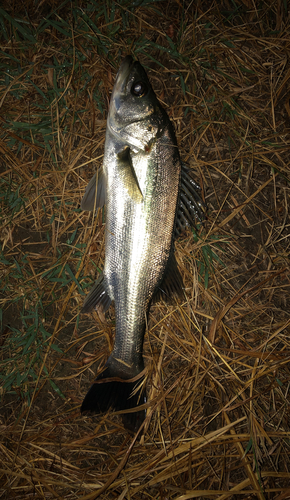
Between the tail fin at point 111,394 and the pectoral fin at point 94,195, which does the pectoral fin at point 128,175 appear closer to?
the pectoral fin at point 94,195

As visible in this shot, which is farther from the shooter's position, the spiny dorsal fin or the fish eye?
the spiny dorsal fin

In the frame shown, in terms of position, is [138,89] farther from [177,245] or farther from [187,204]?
[177,245]

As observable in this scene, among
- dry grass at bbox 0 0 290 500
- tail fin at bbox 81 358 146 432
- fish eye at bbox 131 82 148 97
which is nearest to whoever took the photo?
fish eye at bbox 131 82 148 97

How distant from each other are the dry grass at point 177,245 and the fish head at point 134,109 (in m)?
0.46

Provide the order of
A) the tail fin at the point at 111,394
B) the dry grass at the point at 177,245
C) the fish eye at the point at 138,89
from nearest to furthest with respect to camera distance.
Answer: the fish eye at the point at 138,89 < the tail fin at the point at 111,394 < the dry grass at the point at 177,245

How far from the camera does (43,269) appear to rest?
8.37ft

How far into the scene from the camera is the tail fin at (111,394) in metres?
2.18

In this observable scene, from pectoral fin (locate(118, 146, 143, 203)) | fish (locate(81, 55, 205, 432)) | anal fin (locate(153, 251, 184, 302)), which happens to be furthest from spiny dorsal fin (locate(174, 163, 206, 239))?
pectoral fin (locate(118, 146, 143, 203))

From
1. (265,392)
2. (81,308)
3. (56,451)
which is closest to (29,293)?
(81,308)

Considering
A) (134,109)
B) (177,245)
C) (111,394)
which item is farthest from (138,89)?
(111,394)

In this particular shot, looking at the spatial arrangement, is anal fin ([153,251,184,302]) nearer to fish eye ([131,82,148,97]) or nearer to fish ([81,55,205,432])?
fish ([81,55,205,432])

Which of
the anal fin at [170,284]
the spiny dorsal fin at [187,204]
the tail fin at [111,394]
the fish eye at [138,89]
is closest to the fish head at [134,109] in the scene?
the fish eye at [138,89]

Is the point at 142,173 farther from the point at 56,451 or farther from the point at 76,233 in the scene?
the point at 56,451

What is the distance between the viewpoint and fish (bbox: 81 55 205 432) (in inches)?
80.4
